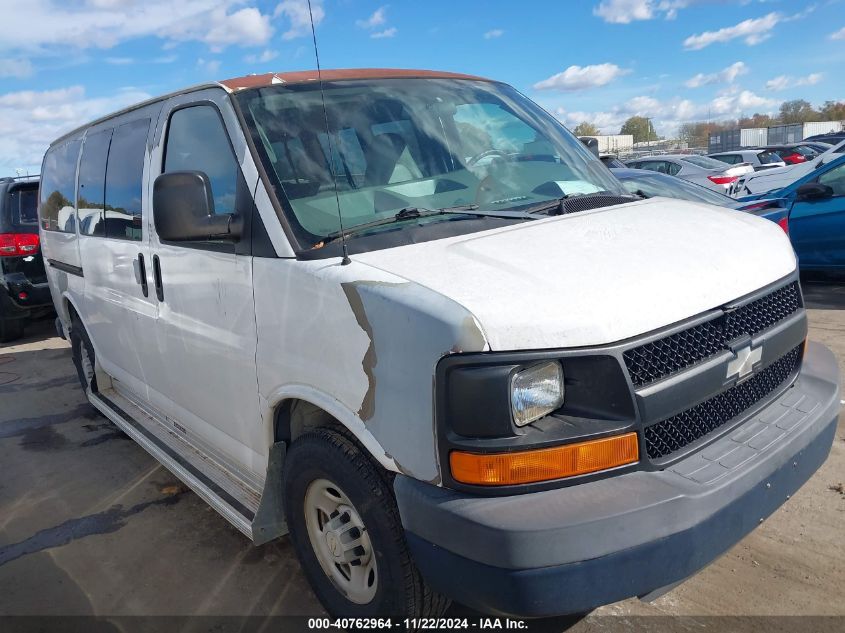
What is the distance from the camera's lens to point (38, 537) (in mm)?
3904

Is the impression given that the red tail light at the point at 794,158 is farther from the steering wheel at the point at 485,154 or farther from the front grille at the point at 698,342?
the front grille at the point at 698,342

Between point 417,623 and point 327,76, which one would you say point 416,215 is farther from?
point 417,623

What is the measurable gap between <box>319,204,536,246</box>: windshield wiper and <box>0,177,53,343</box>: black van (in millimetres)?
7691

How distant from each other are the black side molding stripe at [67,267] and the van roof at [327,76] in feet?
8.12

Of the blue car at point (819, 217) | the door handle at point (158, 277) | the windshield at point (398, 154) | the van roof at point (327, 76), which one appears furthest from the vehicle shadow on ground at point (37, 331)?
the blue car at point (819, 217)

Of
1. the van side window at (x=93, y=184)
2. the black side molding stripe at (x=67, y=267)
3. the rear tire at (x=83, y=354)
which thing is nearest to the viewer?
the van side window at (x=93, y=184)

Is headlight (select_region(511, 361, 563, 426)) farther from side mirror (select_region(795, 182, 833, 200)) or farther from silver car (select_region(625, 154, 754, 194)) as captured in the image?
silver car (select_region(625, 154, 754, 194))

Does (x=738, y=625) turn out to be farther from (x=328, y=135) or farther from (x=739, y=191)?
(x=739, y=191)

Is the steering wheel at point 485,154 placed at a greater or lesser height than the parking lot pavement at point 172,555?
greater

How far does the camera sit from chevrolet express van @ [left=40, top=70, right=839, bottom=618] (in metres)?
1.98

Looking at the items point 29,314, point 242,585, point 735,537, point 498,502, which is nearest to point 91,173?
point 242,585

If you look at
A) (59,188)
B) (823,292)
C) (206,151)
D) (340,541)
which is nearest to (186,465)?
(340,541)

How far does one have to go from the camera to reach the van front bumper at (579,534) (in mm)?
1902

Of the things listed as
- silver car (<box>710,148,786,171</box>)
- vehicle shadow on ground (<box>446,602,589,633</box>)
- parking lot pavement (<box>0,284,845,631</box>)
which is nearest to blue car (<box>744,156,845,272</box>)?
parking lot pavement (<box>0,284,845,631</box>)
